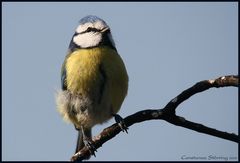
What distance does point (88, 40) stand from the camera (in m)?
5.00

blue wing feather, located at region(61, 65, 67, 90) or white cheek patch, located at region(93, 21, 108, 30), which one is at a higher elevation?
white cheek patch, located at region(93, 21, 108, 30)

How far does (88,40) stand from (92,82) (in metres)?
0.78

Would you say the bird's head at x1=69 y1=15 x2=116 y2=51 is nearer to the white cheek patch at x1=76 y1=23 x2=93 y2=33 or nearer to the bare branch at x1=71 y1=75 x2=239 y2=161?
the white cheek patch at x1=76 y1=23 x2=93 y2=33

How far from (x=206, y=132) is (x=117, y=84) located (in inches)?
64.5

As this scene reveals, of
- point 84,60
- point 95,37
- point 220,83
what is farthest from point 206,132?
point 95,37

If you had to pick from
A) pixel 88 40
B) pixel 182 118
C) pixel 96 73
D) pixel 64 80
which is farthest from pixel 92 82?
pixel 182 118

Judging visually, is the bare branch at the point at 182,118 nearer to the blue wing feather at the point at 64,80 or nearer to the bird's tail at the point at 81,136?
the blue wing feather at the point at 64,80

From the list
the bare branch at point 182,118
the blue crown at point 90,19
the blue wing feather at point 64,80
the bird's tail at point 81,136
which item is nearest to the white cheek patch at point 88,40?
the blue crown at point 90,19

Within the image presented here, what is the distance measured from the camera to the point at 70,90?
4.58 m

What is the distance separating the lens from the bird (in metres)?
4.42

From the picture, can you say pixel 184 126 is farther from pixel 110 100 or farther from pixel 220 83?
pixel 110 100

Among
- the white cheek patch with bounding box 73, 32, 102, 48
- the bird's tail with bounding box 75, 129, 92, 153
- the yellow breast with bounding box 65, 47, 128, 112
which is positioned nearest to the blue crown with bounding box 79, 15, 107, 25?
the white cheek patch with bounding box 73, 32, 102, 48

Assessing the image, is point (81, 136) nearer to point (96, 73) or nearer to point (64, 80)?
point (64, 80)

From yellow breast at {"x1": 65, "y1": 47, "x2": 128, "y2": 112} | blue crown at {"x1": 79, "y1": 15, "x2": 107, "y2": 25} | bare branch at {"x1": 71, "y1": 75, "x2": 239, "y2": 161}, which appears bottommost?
bare branch at {"x1": 71, "y1": 75, "x2": 239, "y2": 161}
